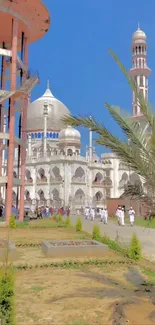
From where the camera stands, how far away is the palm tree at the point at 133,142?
6875mm

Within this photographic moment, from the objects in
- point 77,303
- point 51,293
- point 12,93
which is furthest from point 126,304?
point 12,93

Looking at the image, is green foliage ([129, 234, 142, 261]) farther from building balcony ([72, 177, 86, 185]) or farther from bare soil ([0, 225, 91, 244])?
building balcony ([72, 177, 86, 185])

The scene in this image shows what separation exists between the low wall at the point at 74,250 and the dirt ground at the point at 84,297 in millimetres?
2358

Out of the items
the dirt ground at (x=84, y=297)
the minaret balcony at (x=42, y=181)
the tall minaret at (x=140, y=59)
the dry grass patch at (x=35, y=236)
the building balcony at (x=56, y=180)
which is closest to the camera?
the dirt ground at (x=84, y=297)

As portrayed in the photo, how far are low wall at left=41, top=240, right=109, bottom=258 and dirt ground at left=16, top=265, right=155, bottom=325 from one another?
2.36 m

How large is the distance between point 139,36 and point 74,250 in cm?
6669

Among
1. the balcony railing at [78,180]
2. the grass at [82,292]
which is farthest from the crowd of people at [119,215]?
the grass at [82,292]

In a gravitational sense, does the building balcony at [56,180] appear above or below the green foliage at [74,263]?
above

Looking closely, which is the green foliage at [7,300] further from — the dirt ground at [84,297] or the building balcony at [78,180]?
the building balcony at [78,180]

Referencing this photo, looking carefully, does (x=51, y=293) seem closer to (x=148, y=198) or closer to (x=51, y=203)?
(x=148, y=198)

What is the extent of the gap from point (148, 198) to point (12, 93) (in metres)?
20.1

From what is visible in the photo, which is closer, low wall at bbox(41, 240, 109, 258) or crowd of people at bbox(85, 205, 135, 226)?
low wall at bbox(41, 240, 109, 258)

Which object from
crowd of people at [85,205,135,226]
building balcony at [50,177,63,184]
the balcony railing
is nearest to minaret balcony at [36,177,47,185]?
building balcony at [50,177,63,184]

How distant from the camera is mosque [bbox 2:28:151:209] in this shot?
5234cm
